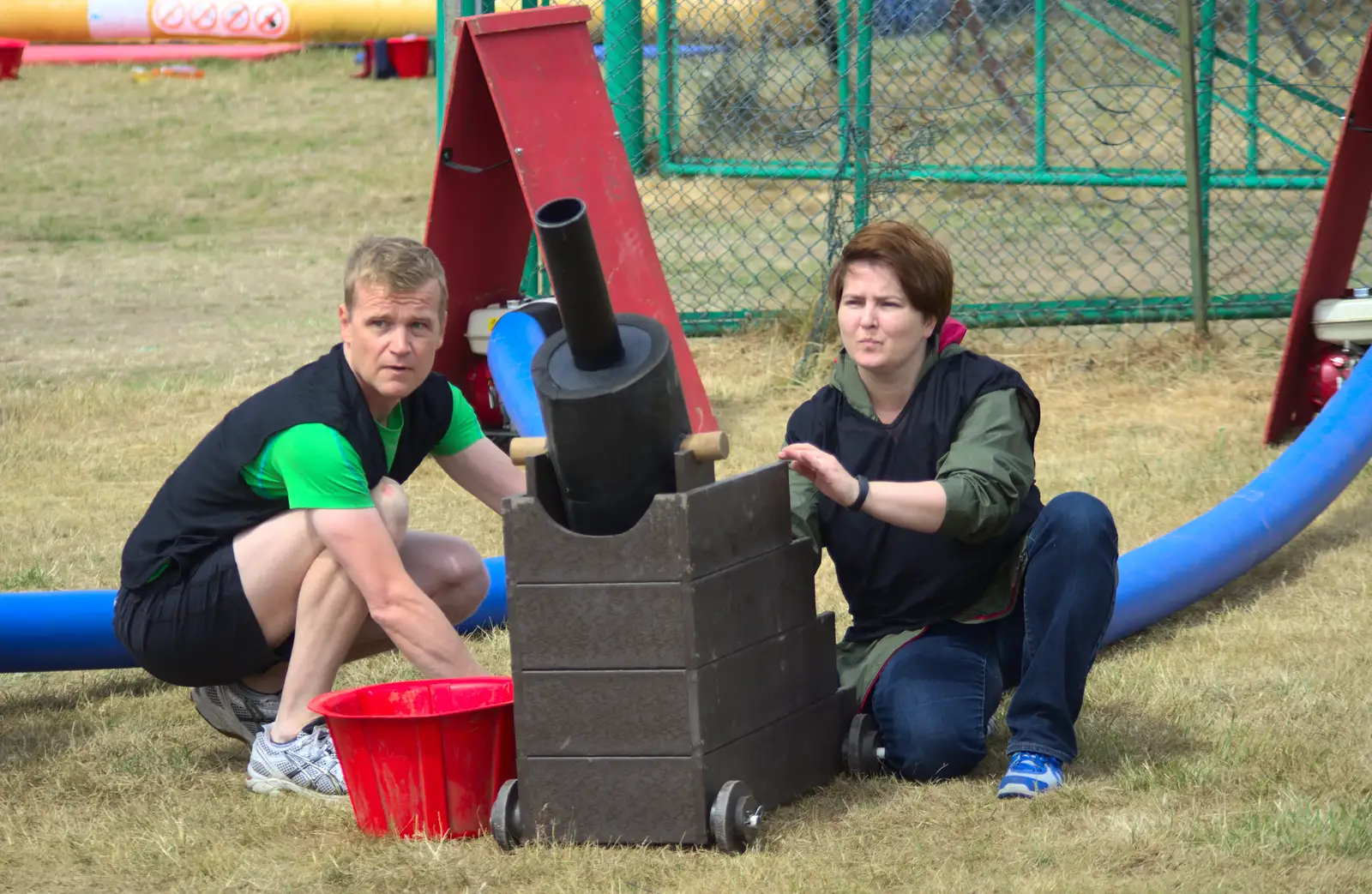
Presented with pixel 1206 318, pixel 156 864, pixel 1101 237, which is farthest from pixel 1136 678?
pixel 1101 237

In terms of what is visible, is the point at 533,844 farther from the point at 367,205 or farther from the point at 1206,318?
the point at 367,205

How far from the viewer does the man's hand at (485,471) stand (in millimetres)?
3537

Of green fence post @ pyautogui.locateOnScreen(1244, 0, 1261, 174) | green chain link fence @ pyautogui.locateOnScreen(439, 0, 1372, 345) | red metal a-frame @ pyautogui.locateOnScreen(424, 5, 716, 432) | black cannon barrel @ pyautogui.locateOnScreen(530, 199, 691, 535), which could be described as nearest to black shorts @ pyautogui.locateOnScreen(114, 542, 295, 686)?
black cannon barrel @ pyautogui.locateOnScreen(530, 199, 691, 535)

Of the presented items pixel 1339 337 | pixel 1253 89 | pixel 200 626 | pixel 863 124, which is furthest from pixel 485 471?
pixel 1253 89

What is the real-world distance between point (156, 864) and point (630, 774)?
842mm

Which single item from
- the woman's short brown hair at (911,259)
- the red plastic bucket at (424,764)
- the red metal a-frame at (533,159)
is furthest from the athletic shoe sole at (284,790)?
the red metal a-frame at (533,159)

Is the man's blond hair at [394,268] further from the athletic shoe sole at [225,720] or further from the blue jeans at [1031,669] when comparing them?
the blue jeans at [1031,669]

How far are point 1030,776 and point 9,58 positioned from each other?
1699 cm

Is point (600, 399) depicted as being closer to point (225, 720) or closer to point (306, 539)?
point (306, 539)

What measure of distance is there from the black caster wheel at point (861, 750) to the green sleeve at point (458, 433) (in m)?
0.99

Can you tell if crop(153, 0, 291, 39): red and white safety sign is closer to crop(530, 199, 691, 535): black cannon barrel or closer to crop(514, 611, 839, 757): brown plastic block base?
crop(530, 199, 691, 535): black cannon barrel

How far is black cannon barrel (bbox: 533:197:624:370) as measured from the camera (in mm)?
2561

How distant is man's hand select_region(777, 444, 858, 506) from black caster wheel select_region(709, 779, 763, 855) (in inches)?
20.4

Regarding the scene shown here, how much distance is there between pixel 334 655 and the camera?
324cm
